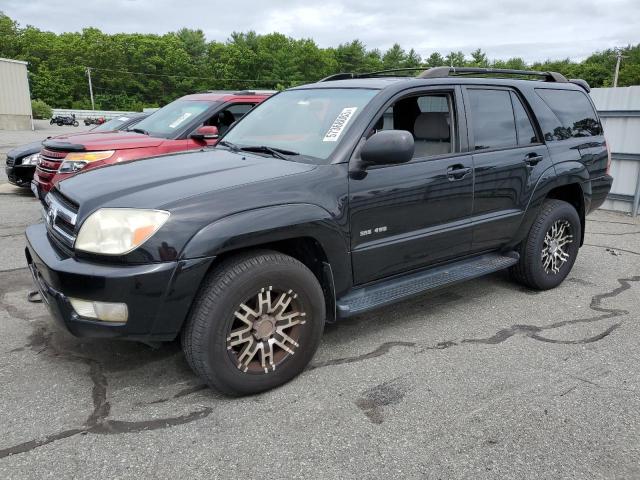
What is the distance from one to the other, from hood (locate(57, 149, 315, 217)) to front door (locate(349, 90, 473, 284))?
0.50 m

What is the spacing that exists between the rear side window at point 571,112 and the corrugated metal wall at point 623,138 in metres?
4.18

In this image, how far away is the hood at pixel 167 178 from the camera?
2.74 meters

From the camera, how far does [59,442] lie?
8.09 ft

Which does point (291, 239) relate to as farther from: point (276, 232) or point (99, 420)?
point (99, 420)

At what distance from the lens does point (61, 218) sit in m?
2.96

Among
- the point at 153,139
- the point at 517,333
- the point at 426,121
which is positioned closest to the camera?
the point at 517,333

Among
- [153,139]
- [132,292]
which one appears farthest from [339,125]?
[153,139]

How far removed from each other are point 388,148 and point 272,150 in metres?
0.84

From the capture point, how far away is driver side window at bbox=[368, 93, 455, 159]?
3.81m

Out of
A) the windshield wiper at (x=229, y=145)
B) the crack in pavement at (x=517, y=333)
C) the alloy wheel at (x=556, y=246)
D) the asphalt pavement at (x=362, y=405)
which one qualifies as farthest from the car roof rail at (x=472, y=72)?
the crack in pavement at (x=517, y=333)

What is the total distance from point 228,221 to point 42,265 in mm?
1065

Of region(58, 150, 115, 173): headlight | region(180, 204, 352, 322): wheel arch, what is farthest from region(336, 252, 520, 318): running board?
region(58, 150, 115, 173): headlight

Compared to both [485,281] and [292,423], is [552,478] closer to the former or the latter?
[292,423]

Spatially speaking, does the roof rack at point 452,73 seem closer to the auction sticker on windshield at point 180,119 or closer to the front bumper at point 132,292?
the front bumper at point 132,292
